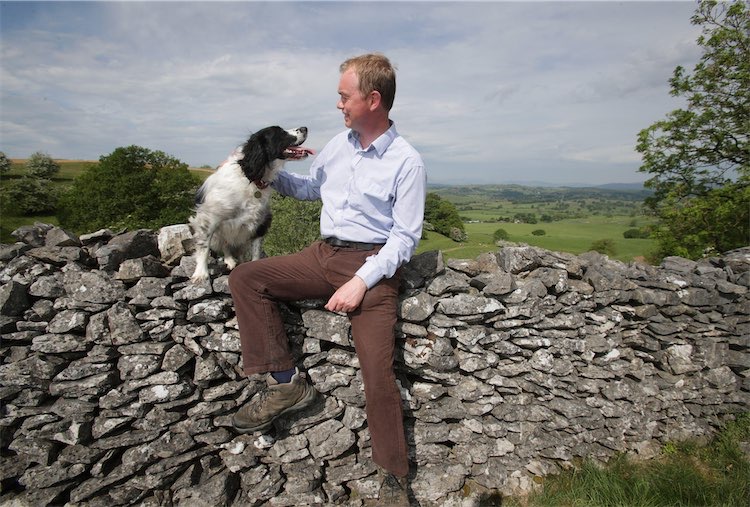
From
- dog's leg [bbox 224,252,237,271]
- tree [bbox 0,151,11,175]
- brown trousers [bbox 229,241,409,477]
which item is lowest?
brown trousers [bbox 229,241,409,477]

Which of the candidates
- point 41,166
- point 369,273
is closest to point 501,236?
point 369,273

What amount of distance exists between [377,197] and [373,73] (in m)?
0.97

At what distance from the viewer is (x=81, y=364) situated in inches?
125

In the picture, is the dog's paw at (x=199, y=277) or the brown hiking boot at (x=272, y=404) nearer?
the brown hiking boot at (x=272, y=404)

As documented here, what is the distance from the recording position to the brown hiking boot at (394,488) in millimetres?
2928

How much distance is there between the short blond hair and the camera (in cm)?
288

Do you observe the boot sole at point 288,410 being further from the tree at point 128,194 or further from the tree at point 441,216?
the tree at point 441,216

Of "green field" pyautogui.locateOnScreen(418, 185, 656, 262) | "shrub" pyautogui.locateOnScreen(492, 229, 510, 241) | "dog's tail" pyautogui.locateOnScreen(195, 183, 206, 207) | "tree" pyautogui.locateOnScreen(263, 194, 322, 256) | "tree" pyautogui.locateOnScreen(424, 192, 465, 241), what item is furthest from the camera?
"tree" pyautogui.locateOnScreen(424, 192, 465, 241)

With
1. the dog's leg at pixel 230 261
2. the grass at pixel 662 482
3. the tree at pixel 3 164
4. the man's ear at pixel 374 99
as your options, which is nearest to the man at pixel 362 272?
the man's ear at pixel 374 99

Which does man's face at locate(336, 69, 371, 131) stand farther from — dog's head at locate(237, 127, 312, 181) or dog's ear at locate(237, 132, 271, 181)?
dog's ear at locate(237, 132, 271, 181)

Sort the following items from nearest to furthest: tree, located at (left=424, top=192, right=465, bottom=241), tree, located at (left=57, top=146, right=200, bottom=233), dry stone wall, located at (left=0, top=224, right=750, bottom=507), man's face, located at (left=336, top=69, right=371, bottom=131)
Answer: man's face, located at (left=336, top=69, right=371, bottom=131) → dry stone wall, located at (left=0, top=224, right=750, bottom=507) → tree, located at (left=57, top=146, right=200, bottom=233) → tree, located at (left=424, top=192, right=465, bottom=241)

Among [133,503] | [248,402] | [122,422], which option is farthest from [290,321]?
[133,503]

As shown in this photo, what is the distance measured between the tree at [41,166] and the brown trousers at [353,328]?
24619mm

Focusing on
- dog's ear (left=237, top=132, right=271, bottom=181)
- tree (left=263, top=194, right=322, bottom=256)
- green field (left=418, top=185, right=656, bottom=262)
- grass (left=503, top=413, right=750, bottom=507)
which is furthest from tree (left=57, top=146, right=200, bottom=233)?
grass (left=503, top=413, right=750, bottom=507)
